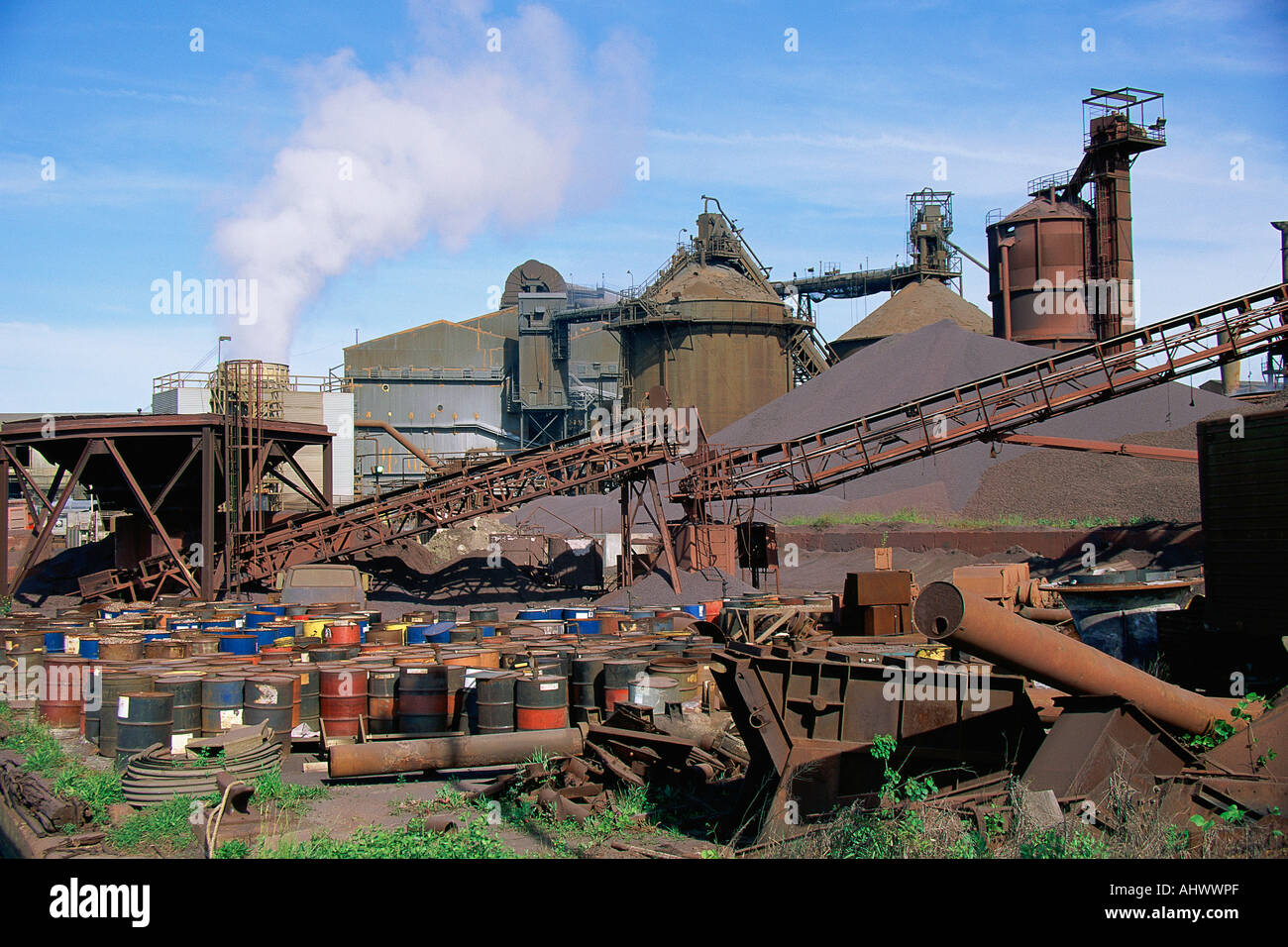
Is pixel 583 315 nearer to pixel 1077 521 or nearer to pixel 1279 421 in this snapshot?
pixel 1077 521

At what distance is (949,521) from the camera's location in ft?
119

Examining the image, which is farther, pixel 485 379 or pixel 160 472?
pixel 485 379

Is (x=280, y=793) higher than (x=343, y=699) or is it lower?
lower

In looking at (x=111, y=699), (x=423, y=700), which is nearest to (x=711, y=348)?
(x=423, y=700)

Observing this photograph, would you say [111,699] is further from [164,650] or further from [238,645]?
[238,645]

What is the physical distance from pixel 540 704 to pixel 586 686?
0.80m

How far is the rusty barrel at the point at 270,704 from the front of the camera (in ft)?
35.1

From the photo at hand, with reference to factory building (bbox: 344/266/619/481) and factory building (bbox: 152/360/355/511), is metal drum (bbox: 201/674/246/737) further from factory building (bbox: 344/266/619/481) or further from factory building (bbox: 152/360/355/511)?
factory building (bbox: 344/266/619/481)

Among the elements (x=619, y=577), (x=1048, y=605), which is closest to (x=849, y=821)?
(x=1048, y=605)

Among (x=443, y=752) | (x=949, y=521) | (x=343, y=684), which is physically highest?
(x=949, y=521)

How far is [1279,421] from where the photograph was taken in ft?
43.9

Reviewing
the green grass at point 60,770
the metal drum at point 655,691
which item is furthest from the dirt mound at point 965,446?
the green grass at point 60,770

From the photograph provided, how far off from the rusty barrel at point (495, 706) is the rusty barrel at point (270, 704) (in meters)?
2.00
